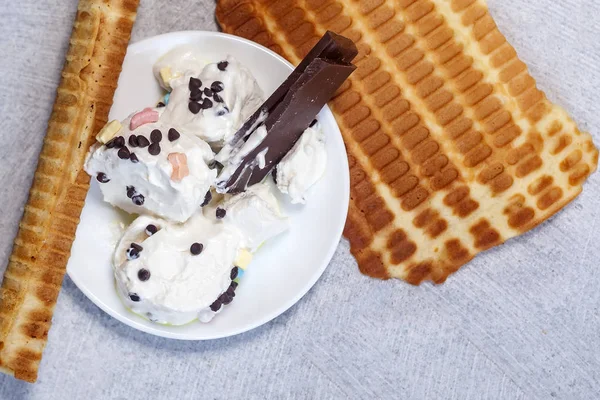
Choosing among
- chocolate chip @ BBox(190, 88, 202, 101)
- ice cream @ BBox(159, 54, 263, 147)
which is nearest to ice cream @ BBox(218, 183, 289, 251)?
ice cream @ BBox(159, 54, 263, 147)

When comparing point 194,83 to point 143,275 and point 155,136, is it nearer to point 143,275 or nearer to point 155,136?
point 155,136

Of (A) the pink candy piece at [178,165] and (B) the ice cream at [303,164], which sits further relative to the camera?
(B) the ice cream at [303,164]

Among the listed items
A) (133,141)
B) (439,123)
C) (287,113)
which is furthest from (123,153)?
(439,123)

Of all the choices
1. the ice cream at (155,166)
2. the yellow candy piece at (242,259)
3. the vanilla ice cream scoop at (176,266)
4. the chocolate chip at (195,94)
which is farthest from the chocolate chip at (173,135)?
the yellow candy piece at (242,259)

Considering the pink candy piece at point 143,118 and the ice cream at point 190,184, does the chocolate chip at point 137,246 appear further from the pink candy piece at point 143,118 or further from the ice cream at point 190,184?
the pink candy piece at point 143,118

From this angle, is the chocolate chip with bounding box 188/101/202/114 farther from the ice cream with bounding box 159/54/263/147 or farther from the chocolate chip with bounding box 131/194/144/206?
the chocolate chip with bounding box 131/194/144/206
